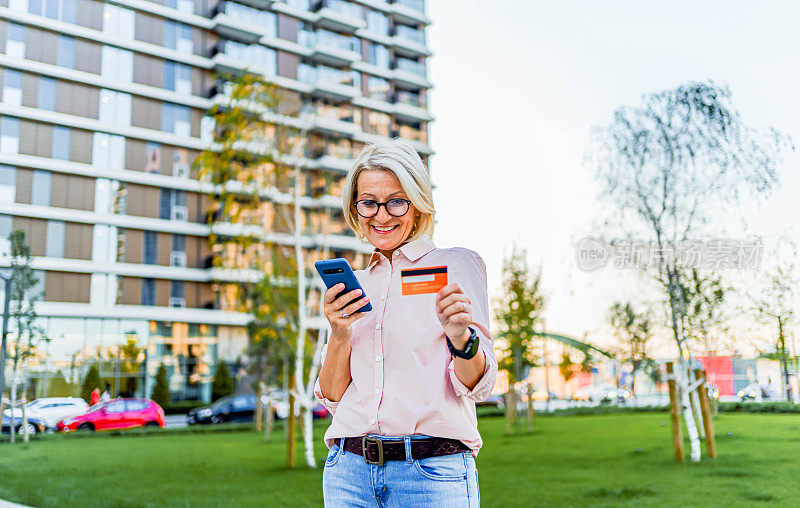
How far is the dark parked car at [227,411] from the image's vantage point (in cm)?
1328

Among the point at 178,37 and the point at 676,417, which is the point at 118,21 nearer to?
the point at 178,37

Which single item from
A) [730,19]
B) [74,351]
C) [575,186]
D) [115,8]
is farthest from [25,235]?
[730,19]

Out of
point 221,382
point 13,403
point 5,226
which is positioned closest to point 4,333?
point 13,403

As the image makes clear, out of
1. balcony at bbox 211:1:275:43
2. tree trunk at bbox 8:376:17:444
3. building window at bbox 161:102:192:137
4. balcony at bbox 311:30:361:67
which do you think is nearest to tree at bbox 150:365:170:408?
tree trunk at bbox 8:376:17:444

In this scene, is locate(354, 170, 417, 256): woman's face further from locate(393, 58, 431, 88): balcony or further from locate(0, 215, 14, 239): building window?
locate(393, 58, 431, 88): balcony

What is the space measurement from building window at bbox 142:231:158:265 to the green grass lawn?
369 cm

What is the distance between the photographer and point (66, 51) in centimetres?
962

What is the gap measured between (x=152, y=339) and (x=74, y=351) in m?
3.20

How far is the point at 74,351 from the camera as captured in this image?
8.42 m

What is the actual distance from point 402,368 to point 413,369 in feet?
0.08

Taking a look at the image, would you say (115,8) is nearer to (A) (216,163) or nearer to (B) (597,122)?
(A) (216,163)

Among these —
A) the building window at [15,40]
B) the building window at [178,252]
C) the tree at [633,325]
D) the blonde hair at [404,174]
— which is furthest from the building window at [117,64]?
the blonde hair at [404,174]

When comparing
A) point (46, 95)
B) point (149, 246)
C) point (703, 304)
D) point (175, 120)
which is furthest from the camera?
point (175, 120)

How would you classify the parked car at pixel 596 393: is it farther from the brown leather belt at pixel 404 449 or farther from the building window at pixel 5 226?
the brown leather belt at pixel 404 449
